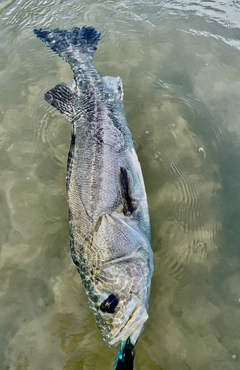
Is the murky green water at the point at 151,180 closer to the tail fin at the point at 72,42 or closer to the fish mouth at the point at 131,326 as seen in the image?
the tail fin at the point at 72,42

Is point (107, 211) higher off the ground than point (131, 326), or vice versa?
point (107, 211)

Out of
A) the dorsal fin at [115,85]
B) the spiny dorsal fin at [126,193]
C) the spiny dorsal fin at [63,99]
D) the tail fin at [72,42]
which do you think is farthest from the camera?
the tail fin at [72,42]

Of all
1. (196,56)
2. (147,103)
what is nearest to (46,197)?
(147,103)

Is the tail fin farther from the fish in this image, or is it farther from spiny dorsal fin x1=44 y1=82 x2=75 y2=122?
spiny dorsal fin x1=44 y1=82 x2=75 y2=122

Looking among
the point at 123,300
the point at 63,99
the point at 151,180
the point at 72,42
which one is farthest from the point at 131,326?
the point at 72,42

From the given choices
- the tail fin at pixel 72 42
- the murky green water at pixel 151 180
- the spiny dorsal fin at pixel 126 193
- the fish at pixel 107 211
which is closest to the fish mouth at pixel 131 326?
the fish at pixel 107 211

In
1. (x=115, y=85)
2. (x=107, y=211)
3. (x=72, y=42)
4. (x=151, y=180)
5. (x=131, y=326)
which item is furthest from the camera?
(x=72, y=42)

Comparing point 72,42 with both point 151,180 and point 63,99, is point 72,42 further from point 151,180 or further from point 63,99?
point 151,180

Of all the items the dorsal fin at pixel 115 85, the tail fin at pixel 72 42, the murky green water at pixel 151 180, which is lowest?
the murky green water at pixel 151 180
